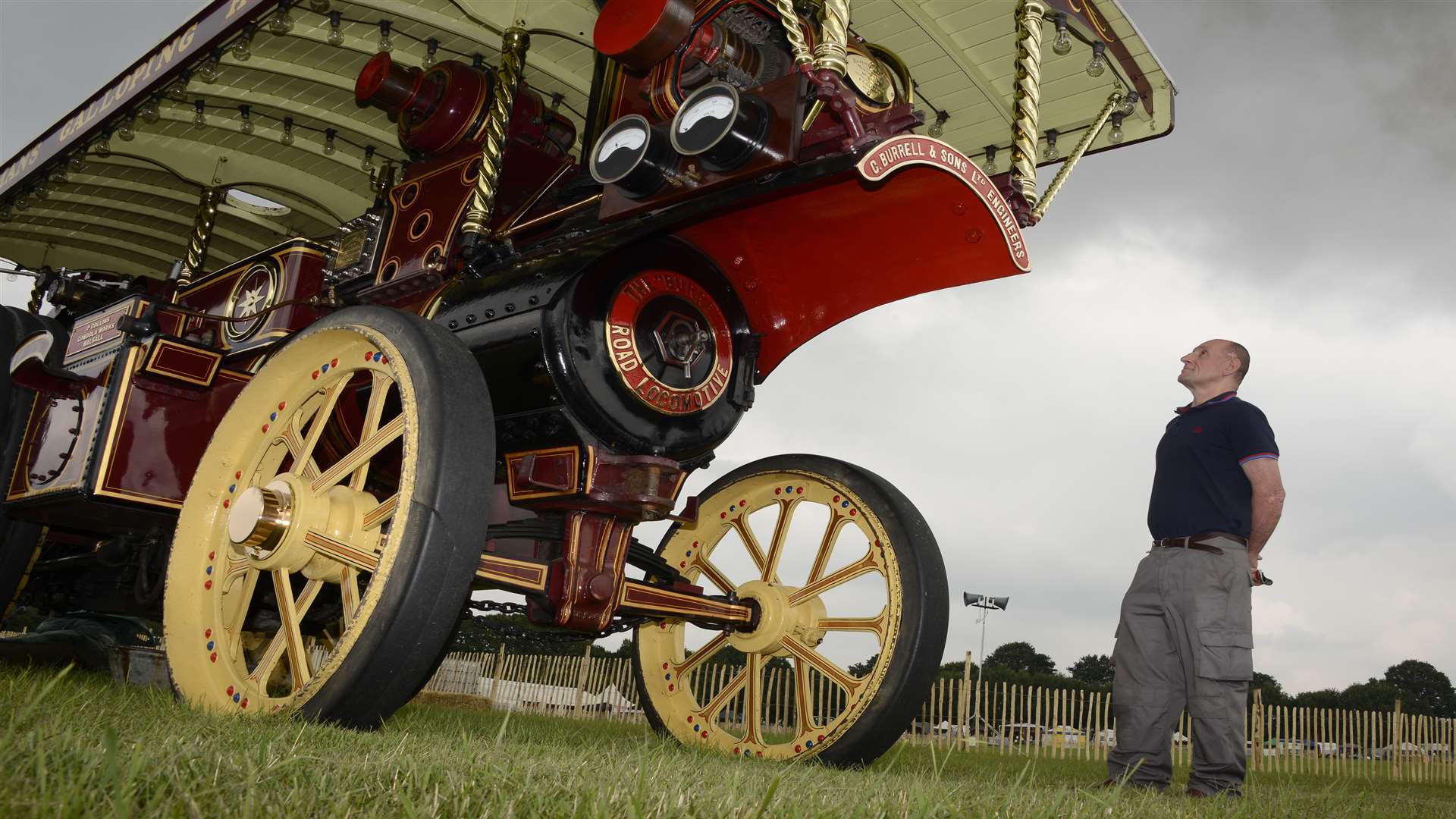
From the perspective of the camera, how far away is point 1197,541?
322cm

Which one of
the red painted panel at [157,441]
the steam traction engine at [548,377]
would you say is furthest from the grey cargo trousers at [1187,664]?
the red painted panel at [157,441]

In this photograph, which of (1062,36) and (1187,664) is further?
(1187,664)

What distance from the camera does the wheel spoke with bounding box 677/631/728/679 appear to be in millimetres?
3496

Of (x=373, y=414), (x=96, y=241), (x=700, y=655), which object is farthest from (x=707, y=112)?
(x=96, y=241)

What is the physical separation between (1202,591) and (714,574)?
1554 millimetres

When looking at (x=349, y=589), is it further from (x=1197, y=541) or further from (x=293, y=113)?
(x=293, y=113)

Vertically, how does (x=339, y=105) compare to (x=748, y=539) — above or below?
above

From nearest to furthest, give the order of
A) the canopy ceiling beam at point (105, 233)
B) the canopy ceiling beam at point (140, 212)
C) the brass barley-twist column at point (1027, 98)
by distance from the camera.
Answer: the brass barley-twist column at point (1027, 98), the canopy ceiling beam at point (140, 212), the canopy ceiling beam at point (105, 233)

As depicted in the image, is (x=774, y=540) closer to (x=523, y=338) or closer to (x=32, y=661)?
(x=523, y=338)

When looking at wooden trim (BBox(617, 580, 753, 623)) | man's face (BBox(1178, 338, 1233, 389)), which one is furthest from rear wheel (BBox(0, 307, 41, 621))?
man's face (BBox(1178, 338, 1233, 389))

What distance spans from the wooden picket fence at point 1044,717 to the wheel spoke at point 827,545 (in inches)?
436

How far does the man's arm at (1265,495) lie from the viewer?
3119mm

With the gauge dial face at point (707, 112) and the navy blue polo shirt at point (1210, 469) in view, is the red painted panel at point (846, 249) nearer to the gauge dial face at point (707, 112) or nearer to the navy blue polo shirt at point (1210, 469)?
the gauge dial face at point (707, 112)

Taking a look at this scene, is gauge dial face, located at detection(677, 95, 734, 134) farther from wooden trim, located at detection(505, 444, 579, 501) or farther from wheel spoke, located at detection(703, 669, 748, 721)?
wheel spoke, located at detection(703, 669, 748, 721)
